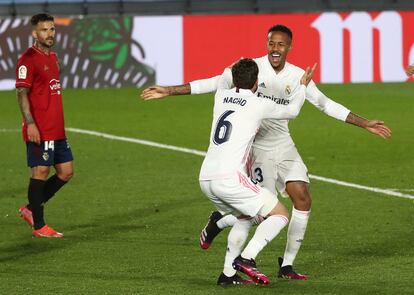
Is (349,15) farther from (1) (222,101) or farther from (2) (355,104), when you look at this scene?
(1) (222,101)

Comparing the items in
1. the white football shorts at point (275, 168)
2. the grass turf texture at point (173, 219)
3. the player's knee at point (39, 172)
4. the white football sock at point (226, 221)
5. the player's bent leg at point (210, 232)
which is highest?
the white football shorts at point (275, 168)

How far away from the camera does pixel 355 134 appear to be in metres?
19.1

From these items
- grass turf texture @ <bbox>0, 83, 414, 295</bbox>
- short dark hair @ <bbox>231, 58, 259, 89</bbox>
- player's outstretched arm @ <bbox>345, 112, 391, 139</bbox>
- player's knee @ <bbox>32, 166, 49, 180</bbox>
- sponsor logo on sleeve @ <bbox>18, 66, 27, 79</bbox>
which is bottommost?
grass turf texture @ <bbox>0, 83, 414, 295</bbox>

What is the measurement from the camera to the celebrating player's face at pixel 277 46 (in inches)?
358

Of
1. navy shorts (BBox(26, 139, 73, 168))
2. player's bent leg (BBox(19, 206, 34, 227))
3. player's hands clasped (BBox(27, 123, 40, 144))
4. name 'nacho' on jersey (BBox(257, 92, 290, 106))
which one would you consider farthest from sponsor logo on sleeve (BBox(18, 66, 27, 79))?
name 'nacho' on jersey (BBox(257, 92, 290, 106))

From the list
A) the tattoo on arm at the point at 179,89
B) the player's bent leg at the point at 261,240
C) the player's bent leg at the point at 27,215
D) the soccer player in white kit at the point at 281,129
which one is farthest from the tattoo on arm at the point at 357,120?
the player's bent leg at the point at 27,215

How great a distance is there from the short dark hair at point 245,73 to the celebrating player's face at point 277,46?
2.45 feet

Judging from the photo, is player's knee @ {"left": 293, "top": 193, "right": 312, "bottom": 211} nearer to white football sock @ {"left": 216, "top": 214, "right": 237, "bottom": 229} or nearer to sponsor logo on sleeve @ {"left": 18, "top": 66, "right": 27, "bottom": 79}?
white football sock @ {"left": 216, "top": 214, "right": 237, "bottom": 229}

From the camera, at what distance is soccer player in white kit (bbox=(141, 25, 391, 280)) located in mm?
9078

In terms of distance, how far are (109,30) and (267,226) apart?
17002mm

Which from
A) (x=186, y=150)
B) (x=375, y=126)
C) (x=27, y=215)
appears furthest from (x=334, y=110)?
(x=186, y=150)

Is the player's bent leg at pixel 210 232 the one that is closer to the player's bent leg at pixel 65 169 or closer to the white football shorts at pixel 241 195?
the white football shorts at pixel 241 195

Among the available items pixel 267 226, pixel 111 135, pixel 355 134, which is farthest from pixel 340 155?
pixel 267 226

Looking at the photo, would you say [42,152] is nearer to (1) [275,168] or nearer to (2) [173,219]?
(2) [173,219]
